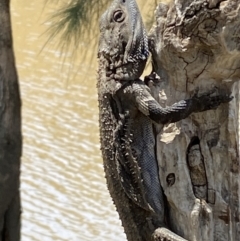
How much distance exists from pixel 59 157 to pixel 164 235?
1746 mm

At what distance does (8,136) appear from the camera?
2.12 meters

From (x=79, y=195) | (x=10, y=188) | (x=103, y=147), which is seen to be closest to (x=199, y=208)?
(x=103, y=147)

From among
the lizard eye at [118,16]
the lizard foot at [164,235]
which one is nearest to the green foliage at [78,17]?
the lizard eye at [118,16]

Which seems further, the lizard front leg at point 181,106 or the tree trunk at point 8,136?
the tree trunk at point 8,136

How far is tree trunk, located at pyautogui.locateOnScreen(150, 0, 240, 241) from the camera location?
48.2 inches

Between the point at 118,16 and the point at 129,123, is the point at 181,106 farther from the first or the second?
the point at 118,16

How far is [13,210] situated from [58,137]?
3.16 feet

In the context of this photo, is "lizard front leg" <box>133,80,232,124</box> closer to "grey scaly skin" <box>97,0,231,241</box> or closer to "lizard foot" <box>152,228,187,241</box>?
"grey scaly skin" <box>97,0,231,241</box>

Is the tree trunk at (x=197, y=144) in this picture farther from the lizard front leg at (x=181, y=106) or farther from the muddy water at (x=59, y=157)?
the muddy water at (x=59, y=157)

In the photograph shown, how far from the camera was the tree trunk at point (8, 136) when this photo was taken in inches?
82.0

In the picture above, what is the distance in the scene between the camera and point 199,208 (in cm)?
126

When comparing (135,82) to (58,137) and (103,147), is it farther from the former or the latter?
(58,137)

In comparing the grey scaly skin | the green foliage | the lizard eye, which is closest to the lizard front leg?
the grey scaly skin

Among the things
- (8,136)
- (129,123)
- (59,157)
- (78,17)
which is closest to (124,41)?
(129,123)
